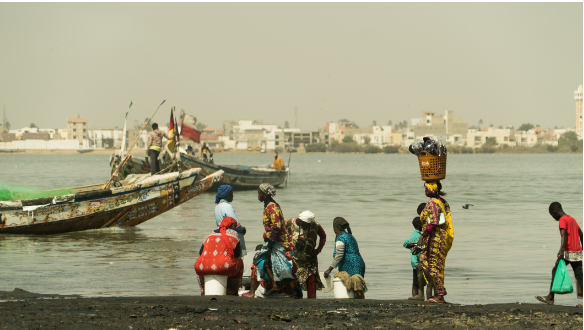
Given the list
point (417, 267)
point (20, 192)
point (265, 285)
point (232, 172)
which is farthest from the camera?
point (232, 172)

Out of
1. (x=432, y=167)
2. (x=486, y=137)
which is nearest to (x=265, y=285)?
(x=432, y=167)

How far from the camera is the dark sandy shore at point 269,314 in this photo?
5531 mm

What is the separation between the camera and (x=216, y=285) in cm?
666

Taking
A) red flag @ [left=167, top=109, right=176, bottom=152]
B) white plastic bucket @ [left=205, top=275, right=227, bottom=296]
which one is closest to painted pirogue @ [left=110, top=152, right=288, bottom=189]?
red flag @ [left=167, top=109, right=176, bottom=152]

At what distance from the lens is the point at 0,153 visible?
497ft

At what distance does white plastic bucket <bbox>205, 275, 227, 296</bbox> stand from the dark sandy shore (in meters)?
0.13

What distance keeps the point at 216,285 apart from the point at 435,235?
7.49 feet

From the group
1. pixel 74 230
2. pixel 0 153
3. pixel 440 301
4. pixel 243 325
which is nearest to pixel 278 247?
pixel 243 325

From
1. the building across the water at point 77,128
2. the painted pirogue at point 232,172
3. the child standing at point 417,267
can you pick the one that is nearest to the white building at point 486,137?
the building across the water at point 77,128

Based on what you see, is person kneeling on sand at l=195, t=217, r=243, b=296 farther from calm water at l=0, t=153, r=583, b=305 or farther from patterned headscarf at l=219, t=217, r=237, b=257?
calm water at l=0, t=153, r=583, b=305

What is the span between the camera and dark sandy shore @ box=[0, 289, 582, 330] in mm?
5531

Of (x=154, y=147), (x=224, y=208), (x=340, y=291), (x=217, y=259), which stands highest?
(x=154, y=147)

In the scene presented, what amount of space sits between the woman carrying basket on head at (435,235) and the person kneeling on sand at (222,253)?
186 cm

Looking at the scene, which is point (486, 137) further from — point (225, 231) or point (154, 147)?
point (225, 231)
